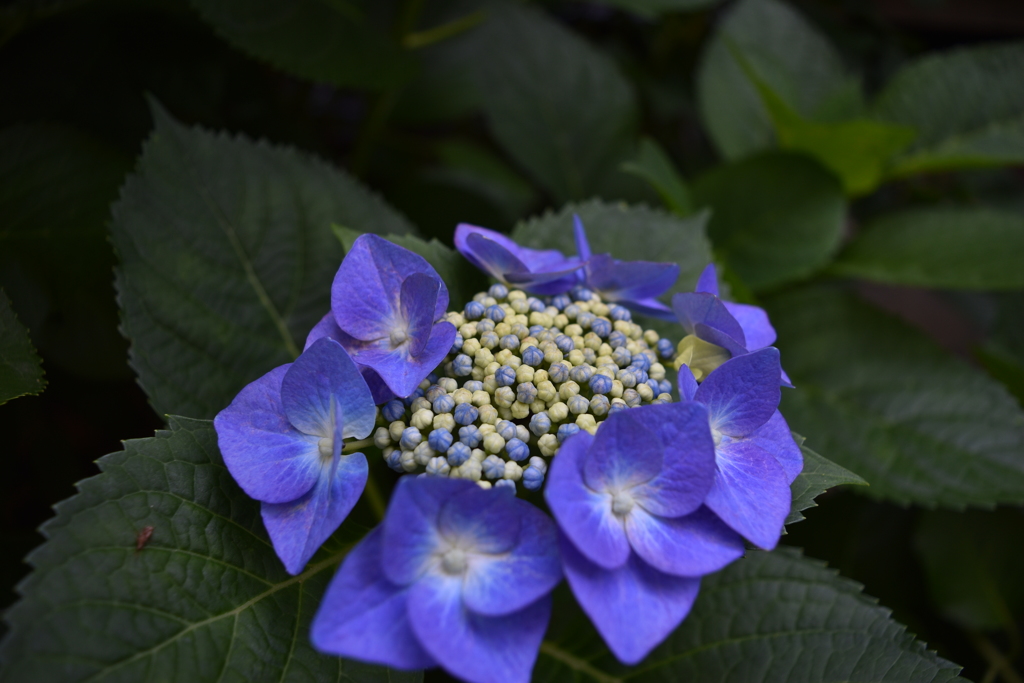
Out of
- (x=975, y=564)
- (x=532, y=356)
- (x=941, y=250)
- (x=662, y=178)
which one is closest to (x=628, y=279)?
(x=532, y=356)

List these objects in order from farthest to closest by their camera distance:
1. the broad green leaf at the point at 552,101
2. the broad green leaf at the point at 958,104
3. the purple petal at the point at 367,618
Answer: the broad green leaf at the point at 552,101, the broad green leaf at the point at 958,104, the purple petal at the point at 367,618

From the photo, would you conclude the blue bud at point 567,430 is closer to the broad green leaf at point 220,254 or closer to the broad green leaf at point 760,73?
the broad green leaf at point 220,254

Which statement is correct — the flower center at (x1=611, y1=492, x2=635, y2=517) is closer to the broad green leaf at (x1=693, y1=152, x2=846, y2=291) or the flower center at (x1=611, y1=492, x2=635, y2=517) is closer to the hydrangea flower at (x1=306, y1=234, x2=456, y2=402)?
the hydrangea flower at (x1=306, y1=234, x2=456, y2=402)

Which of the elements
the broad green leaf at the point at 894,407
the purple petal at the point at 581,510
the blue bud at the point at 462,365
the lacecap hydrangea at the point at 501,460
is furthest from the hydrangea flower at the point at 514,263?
the broad green leaf at the point at 894,407

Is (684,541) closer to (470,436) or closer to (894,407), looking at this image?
(470,436)

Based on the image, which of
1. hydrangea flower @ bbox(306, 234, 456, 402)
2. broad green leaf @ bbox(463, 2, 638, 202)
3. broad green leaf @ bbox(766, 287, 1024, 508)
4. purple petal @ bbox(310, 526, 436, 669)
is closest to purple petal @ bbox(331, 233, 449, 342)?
hydrangea flower @ bbox(306, 234, 456, 402)
